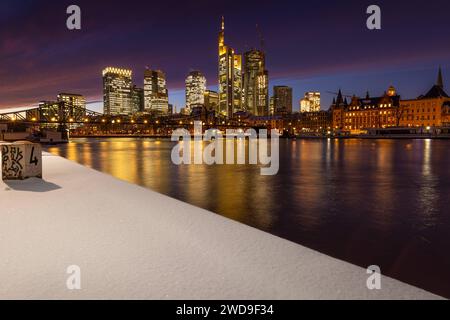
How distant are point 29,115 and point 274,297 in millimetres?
150685

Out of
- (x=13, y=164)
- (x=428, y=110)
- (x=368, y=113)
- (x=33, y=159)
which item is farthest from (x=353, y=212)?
(x=368, y=113)

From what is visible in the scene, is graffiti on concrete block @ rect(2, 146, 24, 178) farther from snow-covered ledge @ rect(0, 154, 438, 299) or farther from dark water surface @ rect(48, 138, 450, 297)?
snow-covered ledge @ rect(0, 154, 438, 299)

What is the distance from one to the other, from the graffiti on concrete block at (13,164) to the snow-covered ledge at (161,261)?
5.40 metres

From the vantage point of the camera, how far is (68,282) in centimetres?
374

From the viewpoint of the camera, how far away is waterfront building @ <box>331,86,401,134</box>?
149 meters

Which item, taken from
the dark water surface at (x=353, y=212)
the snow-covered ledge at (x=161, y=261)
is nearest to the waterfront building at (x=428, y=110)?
the dark water surface at (x=353, y=212)

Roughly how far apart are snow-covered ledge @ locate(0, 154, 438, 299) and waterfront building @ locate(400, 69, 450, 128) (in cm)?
13950

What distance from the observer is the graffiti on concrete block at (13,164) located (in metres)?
11.9

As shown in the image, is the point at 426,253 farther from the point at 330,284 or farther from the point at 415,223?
the point at 330,284

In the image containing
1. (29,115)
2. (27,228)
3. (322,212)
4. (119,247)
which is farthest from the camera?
(29,115)

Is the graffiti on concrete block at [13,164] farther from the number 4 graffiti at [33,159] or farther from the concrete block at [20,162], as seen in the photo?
the number 4 graffiti at [33,159]

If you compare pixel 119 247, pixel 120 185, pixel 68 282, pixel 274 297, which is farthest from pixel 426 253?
pixel 120 185

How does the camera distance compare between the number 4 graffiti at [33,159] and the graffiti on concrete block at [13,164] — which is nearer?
the graffiti on concrete block at [13,164]

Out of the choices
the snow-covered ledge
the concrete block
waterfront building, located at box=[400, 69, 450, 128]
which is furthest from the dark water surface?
waterfront building, located at box=[400, 69, 450, 128]
